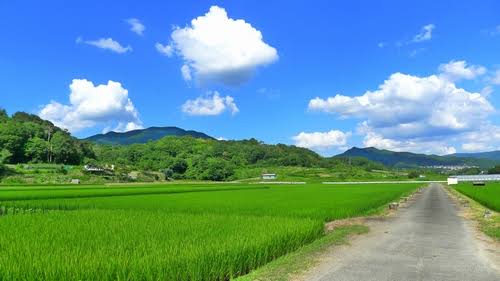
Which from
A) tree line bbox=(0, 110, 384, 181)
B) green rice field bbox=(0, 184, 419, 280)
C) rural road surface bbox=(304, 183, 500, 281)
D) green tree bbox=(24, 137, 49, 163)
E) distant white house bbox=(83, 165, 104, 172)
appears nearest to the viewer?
green rice field bbox=(0, 184, 419, 280)

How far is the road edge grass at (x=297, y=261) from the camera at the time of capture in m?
10.2

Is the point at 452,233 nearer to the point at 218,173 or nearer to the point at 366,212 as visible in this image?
the point at 366,212

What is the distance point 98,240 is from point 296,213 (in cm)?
1340

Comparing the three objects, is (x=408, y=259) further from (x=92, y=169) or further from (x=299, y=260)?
(x=92, y=169)

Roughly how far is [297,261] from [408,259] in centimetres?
314

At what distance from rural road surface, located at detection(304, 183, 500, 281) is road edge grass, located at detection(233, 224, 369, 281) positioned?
15.5 inches

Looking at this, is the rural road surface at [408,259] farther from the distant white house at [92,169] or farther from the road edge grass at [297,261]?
the distant white house at [92,169]

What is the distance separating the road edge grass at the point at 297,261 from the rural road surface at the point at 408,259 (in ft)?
1.29

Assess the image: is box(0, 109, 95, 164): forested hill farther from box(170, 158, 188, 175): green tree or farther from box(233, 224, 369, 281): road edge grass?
box(233, 224, 369, 281): road edge grass

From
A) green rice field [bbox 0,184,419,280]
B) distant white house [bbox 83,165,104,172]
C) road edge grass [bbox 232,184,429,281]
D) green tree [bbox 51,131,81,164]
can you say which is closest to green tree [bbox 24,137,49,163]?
green tree [bbox 51,131,81,164]

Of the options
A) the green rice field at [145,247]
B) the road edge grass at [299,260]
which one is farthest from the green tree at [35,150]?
the road edge grass at [299,260]

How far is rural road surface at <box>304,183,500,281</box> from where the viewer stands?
10539 millimetres

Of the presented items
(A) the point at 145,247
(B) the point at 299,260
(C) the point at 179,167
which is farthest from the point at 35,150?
(A) the point at 145,247

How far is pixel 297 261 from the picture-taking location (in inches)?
470
